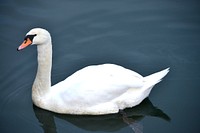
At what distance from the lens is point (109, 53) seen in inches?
368

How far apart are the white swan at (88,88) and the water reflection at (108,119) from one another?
12cm

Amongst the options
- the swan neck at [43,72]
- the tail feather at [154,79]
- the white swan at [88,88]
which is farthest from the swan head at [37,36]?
the tail feather at [154,79]

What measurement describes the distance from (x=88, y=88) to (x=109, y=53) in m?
1.88

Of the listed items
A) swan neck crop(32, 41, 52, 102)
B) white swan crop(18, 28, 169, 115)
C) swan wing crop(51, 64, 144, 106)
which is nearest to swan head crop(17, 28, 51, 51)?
white swan crop(18, 28, 169, 115)

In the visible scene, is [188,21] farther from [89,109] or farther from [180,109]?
[89,109]

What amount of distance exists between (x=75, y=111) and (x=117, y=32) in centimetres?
259

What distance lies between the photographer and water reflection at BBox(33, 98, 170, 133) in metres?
7.83

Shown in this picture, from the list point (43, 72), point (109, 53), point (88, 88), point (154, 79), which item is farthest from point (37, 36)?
point (109, 53)

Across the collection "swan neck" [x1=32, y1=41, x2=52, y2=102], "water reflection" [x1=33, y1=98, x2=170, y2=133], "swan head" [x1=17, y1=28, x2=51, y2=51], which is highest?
"swan head" [x1=17, y1=28, x2=51, y2=51]

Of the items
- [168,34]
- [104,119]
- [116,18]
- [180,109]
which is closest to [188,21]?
[168,34]

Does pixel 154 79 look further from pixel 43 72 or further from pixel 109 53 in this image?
pixel 43 72

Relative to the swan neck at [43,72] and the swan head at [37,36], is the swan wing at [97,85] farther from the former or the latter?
the swan head at [37,36]

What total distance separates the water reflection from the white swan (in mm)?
115

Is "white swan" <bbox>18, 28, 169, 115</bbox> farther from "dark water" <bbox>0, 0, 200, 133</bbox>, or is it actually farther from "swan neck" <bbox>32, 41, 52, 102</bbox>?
"dark water" <bbox>0, 0, 200, 133</bbox>
